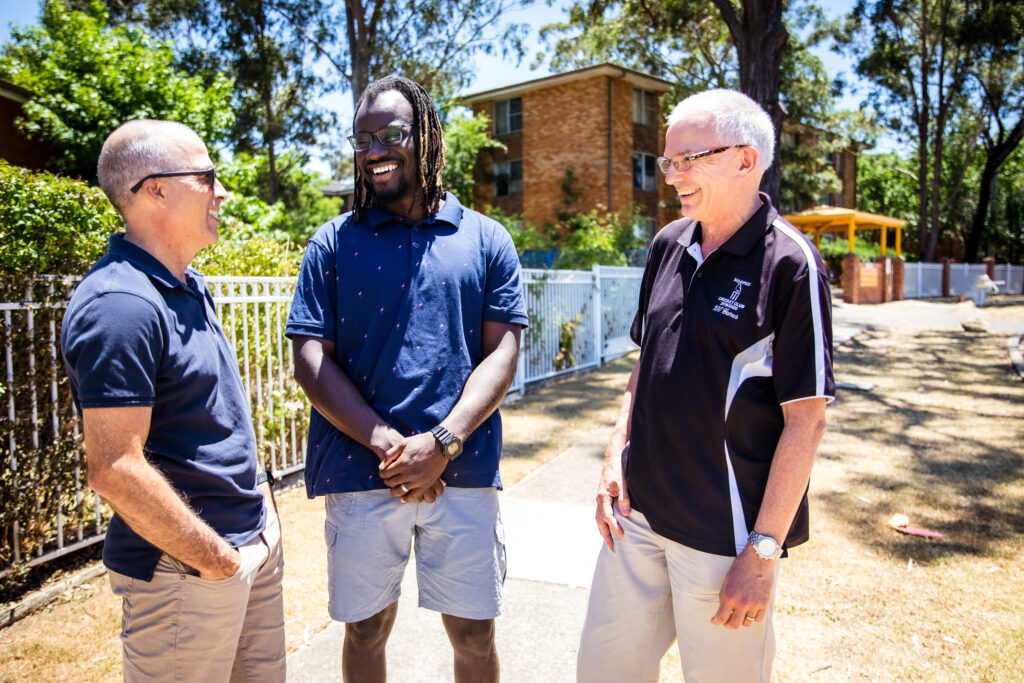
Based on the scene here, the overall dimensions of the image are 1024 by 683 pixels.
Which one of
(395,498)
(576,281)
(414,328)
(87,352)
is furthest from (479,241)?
(576,281)

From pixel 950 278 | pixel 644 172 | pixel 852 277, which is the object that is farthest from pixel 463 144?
pixel 950 278

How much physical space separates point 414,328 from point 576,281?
856cm

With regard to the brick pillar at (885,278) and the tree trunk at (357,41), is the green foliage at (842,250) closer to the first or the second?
the brick pillar at (885,278)

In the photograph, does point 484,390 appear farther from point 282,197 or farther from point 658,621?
point 282,197

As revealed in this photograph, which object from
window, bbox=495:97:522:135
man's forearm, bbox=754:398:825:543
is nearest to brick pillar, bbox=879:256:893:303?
window, bbox=495:97:522:135

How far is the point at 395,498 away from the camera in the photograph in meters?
2.10

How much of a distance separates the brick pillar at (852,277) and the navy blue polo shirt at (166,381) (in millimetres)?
23245

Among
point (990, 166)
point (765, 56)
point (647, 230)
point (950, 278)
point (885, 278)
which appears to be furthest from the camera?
point (990, 166)

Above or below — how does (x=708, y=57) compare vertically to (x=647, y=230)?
above

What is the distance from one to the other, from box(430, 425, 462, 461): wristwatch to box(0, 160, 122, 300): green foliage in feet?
8.76

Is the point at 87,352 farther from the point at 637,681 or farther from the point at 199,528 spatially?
the point at 637,681

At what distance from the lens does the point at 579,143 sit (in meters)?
24.2

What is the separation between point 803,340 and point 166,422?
1579mm

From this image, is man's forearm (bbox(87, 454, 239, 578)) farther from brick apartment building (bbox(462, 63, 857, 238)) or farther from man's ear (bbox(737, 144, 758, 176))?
brick apartment building (bbox(462, 63, 857, 238))
